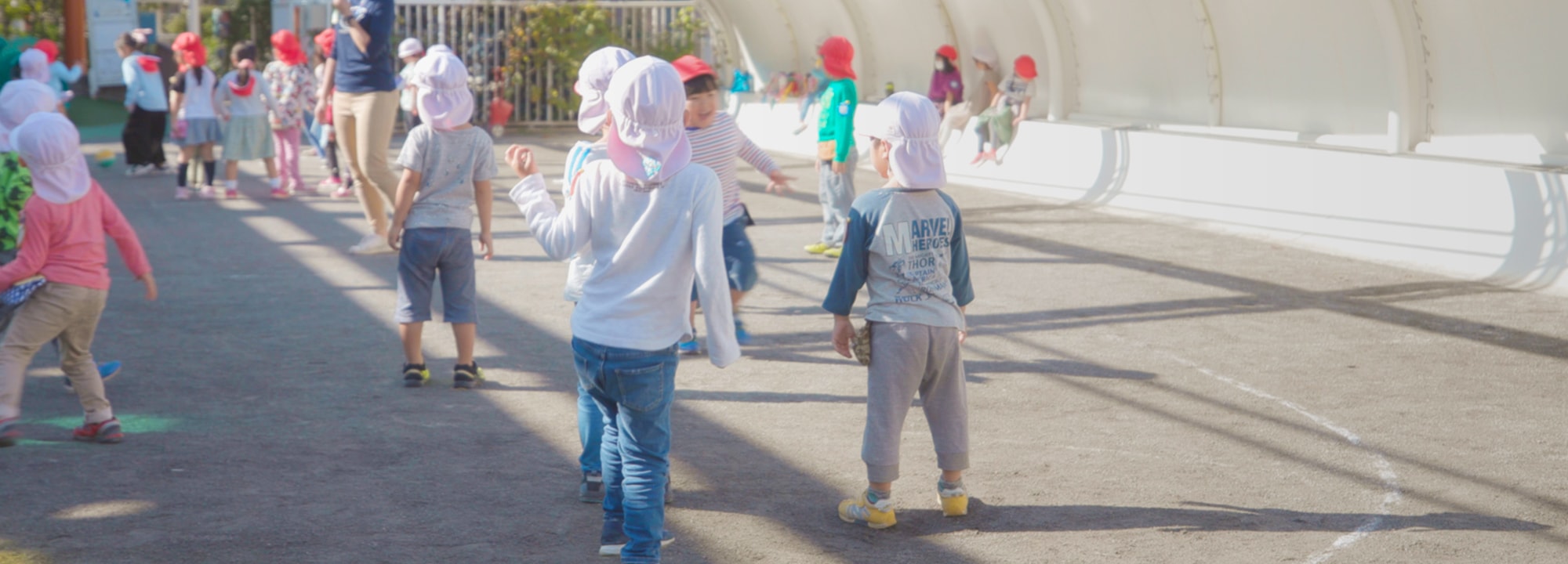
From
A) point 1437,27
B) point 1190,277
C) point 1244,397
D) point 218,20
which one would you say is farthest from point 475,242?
point 218,20

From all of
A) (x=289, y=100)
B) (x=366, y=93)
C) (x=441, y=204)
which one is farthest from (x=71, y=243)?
(x=289, y=100)

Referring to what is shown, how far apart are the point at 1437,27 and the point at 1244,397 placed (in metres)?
6.15

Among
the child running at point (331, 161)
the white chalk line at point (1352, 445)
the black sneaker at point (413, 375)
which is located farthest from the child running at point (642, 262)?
the child running at point (331, 161)

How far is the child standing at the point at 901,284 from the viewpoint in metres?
4.71

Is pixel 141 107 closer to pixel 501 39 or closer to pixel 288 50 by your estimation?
pixel 288 50

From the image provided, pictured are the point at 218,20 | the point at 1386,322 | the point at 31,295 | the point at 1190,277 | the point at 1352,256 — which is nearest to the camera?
the point at 31,295

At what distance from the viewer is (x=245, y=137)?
14.8m

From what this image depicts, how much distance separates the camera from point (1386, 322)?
8586mm

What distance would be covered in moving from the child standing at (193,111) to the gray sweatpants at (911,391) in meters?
11.8

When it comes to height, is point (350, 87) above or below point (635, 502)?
Result: above

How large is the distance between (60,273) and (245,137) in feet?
31.7

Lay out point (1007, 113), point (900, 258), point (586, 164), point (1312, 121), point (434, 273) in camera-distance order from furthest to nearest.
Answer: point (1007, 113)
point (1312, 121)
point (434, 273)
point (900, 258)
point (586, 164)

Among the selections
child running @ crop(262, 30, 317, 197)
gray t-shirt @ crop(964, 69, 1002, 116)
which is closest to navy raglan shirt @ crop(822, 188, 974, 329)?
child running @ crop(262, 30, 317, 197)

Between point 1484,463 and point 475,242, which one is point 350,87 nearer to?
point 475,242
